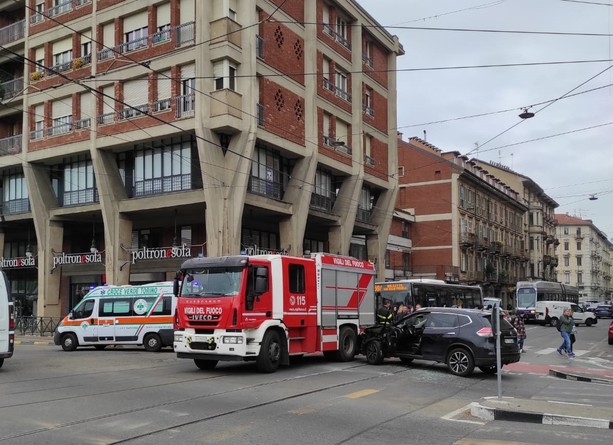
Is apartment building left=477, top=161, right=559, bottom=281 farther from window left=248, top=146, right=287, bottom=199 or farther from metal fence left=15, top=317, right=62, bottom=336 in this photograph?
metal fence left=15, top=317, right=62, bottom=336

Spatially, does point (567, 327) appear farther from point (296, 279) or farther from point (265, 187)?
point (265, 187)

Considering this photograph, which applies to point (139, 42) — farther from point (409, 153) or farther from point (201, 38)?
point (409, 153)

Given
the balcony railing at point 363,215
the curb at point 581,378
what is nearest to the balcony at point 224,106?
the balcony railing at point 363,215

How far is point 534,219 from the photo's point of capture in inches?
3465

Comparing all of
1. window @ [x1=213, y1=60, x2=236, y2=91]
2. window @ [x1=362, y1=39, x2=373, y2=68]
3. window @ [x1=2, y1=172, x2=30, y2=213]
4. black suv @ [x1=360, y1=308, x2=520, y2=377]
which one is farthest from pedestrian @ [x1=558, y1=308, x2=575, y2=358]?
window @ [x1=2, y1=172, x2=30, y2=213]

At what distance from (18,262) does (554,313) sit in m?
37.1

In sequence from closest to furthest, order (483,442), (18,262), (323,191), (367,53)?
(483,442)
(323,191)
(18,262)
(367,53)

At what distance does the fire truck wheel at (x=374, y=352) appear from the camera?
54.5 ft

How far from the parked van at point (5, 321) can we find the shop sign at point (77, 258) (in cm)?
2085

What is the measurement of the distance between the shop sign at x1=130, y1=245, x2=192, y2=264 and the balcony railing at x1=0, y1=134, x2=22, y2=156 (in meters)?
10.8

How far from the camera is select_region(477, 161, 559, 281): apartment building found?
82.5m

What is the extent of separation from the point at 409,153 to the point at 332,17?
26090 millimetres

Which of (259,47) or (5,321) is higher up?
(259,47)

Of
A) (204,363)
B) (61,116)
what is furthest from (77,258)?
(204,363)
